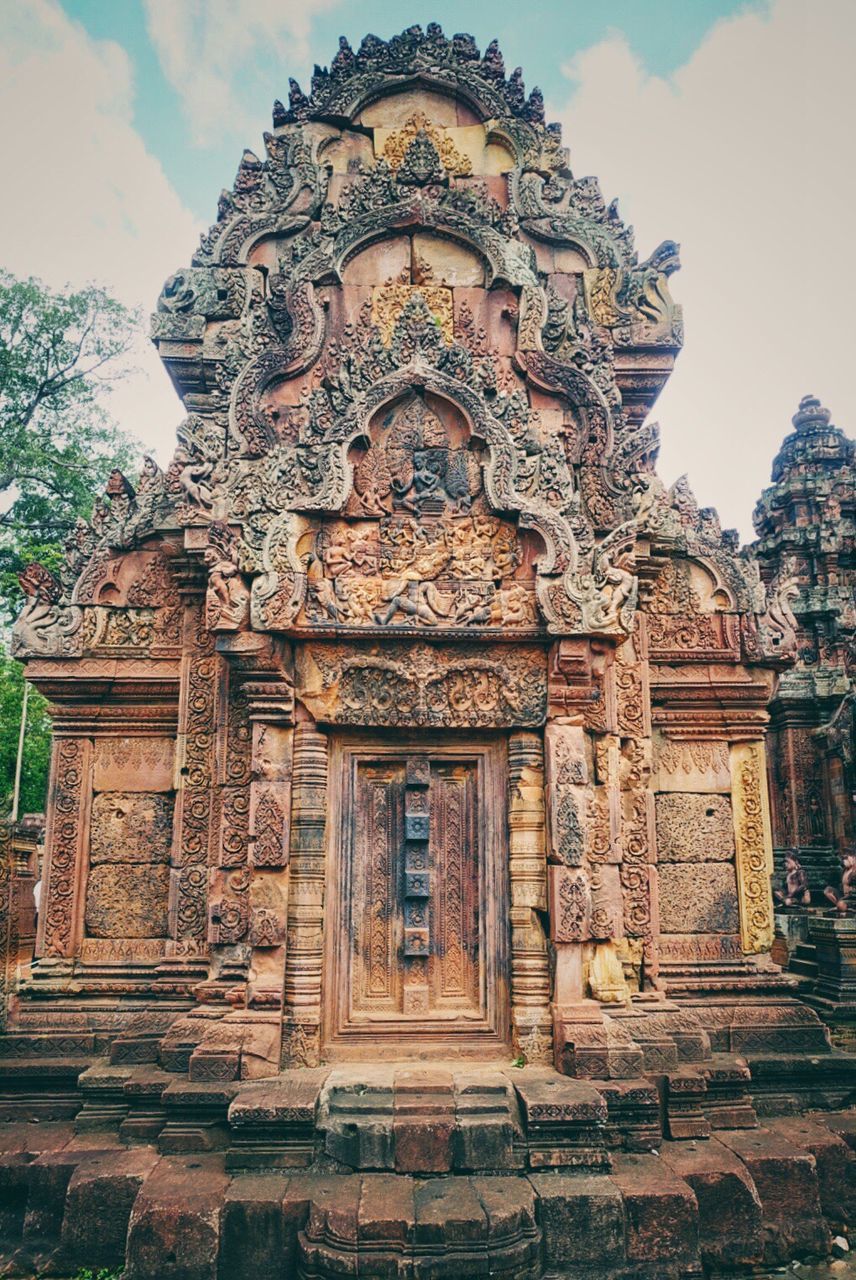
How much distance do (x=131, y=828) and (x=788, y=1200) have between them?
17.6 ft

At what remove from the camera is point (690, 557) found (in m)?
7.79

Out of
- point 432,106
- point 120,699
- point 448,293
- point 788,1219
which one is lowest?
point 788,1219

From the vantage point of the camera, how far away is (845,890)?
880cm

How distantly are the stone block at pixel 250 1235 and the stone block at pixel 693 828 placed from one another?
3.97 meters

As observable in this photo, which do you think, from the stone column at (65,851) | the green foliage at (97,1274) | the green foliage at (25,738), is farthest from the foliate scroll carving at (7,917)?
the green foliage at (25,738)

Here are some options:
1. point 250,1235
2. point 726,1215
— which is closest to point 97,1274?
point 250,1235

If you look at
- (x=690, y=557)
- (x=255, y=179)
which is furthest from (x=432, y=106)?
(x=690, y=557)

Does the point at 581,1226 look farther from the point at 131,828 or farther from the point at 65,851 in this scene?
the point at 65,851

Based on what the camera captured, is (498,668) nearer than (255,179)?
Yes

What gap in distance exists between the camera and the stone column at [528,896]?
605 cm

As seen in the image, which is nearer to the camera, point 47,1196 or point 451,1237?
point 451,1237

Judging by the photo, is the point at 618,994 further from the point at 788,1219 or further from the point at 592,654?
the point at 592,654

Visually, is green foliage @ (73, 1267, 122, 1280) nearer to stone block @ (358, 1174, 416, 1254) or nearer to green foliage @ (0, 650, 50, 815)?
stone block @ (358, 1174, 416, 1254)

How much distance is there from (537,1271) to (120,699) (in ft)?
16.6
